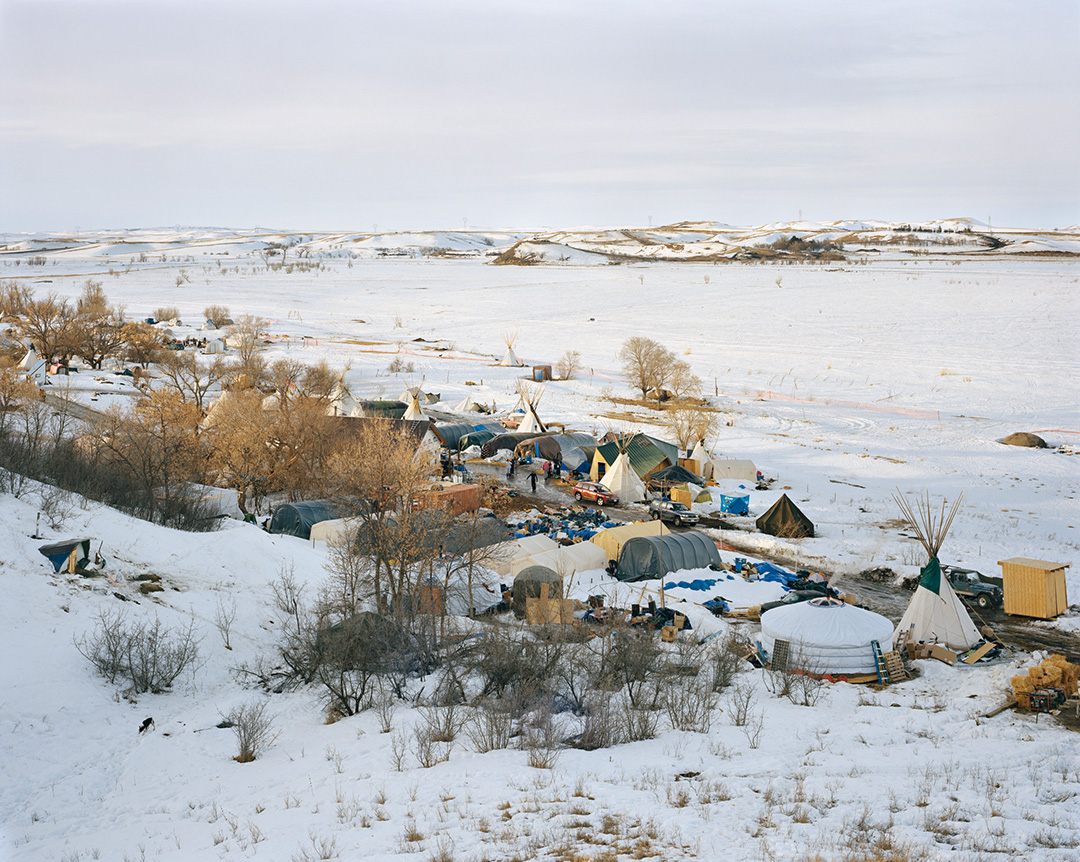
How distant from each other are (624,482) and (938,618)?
1408 centimetres

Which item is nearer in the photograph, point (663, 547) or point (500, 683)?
point (500, 683)

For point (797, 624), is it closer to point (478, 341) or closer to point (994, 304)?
point (478, 341)

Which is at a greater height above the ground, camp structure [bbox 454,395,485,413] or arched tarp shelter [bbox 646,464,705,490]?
camp structure [bbox 454,395,485,413]

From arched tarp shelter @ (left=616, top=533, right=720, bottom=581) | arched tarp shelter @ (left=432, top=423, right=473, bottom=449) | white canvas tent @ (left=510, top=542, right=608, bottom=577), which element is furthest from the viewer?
arched tarp shelter @ (left=432, top=423, right=473, bottom=449)

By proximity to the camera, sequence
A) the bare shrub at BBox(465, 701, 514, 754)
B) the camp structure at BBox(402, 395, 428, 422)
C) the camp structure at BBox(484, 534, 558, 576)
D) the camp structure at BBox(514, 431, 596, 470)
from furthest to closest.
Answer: the camp structure at BBox(402, 395, 428, 422), the camp structure at BBox(514, 431, 596, 470), the camp structure at BBox(484, 534, 558, 576), the bare shrub at BBox(465, 701, 514, 754)

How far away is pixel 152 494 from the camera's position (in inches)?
955

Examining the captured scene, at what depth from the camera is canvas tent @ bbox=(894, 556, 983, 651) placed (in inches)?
674

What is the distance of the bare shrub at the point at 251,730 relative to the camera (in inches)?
472

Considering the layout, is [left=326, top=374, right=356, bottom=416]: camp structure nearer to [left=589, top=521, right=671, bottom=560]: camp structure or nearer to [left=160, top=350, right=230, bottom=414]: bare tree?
[left=160, top=350, right=230, bottom=414]: bare tree

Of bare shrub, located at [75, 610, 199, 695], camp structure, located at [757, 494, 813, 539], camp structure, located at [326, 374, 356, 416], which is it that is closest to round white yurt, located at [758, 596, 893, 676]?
camp structure, located at [757, 494, 813, 539]

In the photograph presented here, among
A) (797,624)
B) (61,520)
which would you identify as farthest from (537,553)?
(61,520)

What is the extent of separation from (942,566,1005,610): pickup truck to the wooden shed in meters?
0.29

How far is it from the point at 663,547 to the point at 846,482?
42.9ft

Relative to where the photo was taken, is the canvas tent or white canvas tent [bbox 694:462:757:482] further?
white canvas tent [bbox 694:462:757:482]
